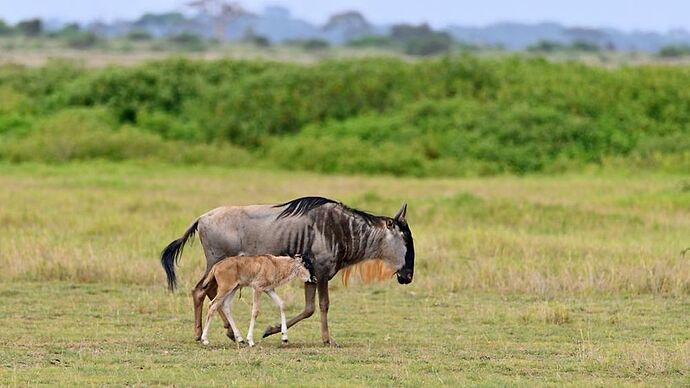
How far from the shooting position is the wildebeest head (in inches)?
412

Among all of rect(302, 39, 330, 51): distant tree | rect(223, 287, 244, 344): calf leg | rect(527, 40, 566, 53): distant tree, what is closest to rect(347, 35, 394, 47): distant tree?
rect(302, 39, 330, 51): distant tree

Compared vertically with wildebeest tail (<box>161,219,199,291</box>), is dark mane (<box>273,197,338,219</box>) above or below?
above

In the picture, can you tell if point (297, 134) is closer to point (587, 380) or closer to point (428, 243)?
point (428, 243)

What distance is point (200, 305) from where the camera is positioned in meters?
10.2

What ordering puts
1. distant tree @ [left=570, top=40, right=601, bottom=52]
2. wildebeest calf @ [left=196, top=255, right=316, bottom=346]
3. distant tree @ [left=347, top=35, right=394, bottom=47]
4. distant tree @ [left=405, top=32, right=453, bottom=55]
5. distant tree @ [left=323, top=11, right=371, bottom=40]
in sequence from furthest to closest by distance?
distant tree @ [left=323, top=11, right=371, bottom=40]
distant tree @ [left=347, top=35, right=394, bottom=47]
distant tree @ [left=570, top=40, right=601, bottom=52]
distant tree @ [left=405, top=32, right=453, bottom=55]
wildebeest calf @ [left=196, top=255, right=316, bottom=346]

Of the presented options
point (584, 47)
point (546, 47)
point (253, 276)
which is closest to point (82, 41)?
point (546, 47)

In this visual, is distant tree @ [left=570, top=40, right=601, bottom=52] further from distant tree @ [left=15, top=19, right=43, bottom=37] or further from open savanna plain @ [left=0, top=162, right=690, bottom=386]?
open savanna plain @ [left=0, top=162, right=690, bottom=386]

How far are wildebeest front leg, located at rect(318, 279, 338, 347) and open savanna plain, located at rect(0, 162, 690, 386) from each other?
0.32ft

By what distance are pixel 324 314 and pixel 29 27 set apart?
83112mm

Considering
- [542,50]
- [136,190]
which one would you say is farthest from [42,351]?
[542,50]

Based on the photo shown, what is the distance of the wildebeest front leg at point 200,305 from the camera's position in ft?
33.1

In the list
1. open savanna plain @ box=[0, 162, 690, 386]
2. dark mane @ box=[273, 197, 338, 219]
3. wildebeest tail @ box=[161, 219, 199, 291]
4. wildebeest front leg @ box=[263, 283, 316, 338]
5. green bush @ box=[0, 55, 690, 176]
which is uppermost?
dark mane @ box=[273, 197, 338, 219]

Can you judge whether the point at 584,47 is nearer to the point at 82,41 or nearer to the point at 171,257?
the point at 82,41

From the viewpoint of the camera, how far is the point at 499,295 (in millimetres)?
13375
